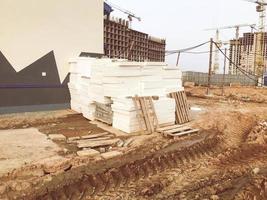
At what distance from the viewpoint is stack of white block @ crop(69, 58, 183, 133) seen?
966cm

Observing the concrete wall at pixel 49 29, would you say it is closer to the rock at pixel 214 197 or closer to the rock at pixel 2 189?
the rock at pixel 2 189

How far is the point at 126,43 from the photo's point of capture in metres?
23.2

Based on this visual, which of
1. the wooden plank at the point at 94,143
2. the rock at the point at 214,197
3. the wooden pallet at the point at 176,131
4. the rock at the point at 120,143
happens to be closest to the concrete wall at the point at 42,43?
the wooden plank at the point at 94,143

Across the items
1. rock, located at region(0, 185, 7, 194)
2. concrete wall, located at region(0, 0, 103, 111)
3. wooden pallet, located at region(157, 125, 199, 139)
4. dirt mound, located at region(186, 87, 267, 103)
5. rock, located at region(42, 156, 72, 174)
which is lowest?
rock, located at region(0, 185, 7, 194)

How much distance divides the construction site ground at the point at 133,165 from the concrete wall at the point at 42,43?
2235 mm

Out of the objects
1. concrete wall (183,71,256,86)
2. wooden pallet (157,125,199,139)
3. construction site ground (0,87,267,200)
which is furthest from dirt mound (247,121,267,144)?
concrete wall (183,71,256,86)

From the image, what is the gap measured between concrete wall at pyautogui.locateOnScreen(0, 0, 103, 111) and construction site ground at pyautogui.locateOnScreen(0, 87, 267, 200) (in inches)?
88.0

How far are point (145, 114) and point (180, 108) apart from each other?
2322 mm

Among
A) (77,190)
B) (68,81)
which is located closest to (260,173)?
(77,190)

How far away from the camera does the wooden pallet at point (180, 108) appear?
1118 cm

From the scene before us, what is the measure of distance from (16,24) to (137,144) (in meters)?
7.23

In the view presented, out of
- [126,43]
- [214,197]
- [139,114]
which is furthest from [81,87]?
[126,43]

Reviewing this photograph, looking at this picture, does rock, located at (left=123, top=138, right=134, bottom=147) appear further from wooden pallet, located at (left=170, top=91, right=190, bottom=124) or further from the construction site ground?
wooden pallet, located at (left=170, top=91, right=190, bottom=124)

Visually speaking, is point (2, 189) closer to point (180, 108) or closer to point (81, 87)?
point (81, 87)
